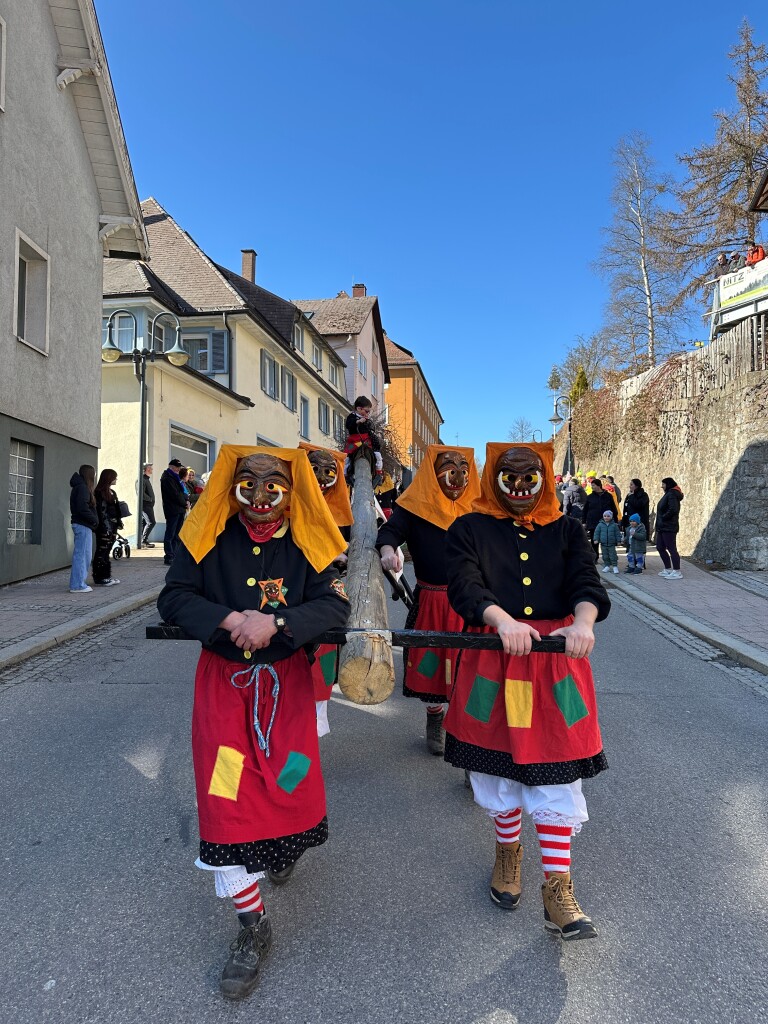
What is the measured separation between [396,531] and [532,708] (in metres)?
2.04

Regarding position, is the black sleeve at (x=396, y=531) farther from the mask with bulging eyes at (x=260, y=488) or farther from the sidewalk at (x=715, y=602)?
the sidewalk at (x=715, y=602)

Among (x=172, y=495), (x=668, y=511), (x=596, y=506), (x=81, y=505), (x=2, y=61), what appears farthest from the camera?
(x=596, y=506)

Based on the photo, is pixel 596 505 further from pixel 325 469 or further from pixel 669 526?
pixel 325 469

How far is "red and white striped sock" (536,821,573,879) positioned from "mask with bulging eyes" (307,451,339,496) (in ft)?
9.69

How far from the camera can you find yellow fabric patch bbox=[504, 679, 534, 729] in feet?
8.19

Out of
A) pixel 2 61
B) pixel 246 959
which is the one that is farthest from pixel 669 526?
pixel 2 61

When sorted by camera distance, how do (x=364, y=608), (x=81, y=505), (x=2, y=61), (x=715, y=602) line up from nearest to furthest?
(x=364, y=608), (x=81, y=505), (x=715, y=602), (x=2, y=61)

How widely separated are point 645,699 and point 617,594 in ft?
19.3

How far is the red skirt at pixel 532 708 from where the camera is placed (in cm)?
248

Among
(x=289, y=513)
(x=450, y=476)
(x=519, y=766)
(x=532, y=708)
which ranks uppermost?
(x=450, y=476)

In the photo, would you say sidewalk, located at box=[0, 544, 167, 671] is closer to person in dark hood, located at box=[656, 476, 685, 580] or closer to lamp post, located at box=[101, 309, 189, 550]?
lamp post, located at box=[101, 309, 189, 550]

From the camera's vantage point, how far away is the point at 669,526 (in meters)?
12.6

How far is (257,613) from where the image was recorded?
232 cm

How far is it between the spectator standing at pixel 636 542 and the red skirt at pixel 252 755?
39.0ft
